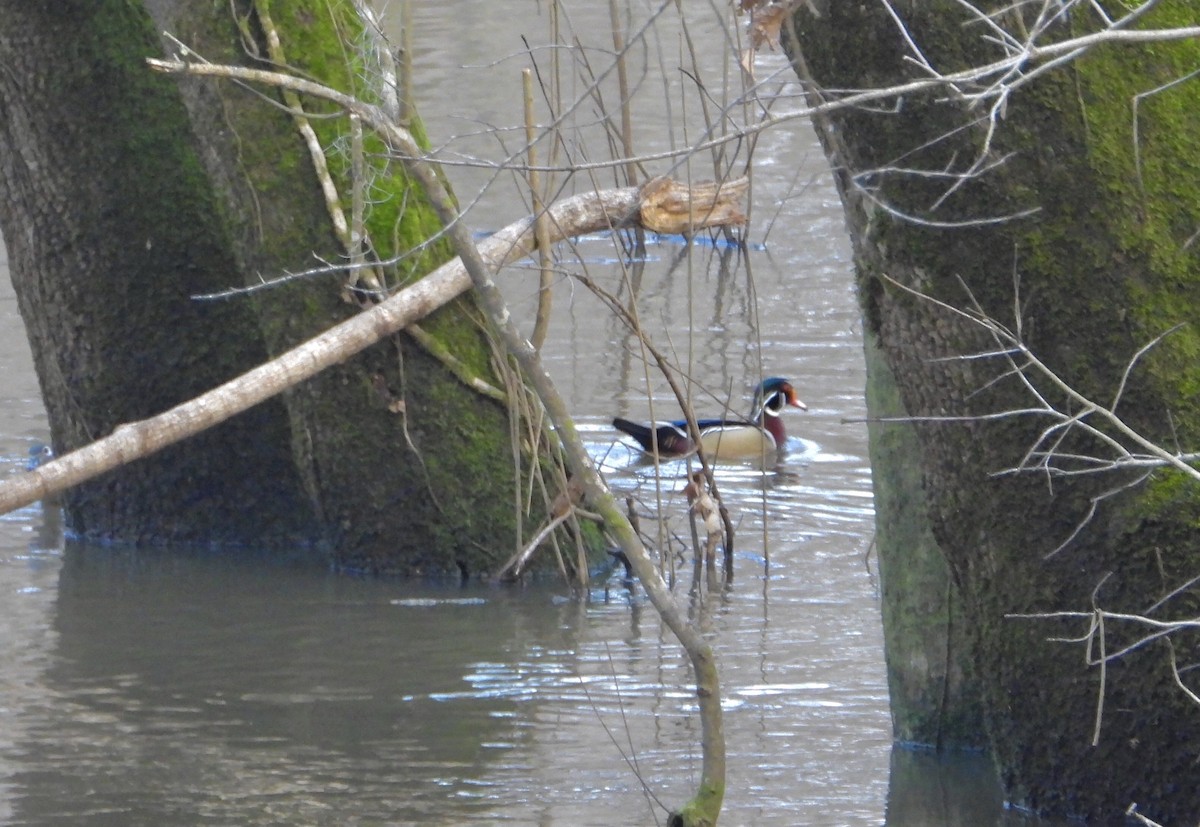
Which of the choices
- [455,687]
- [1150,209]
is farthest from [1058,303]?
[455,687]

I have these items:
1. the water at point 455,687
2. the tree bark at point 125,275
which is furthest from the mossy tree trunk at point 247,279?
the water at point 455,687

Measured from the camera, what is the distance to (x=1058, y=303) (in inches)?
169

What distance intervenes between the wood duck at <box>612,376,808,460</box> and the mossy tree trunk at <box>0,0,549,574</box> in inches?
65.1

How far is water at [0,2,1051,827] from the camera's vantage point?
513cm

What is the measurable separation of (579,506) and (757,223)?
7.80 meters

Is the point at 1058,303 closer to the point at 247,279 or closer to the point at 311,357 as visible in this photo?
the point at 311,357

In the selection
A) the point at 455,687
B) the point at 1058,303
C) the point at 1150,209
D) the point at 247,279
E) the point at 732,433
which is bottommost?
the point at 455,687

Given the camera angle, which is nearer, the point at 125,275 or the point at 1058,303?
the point at 1058,303

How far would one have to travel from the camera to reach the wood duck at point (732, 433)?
891cm

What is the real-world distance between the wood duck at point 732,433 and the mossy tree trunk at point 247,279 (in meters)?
1.65

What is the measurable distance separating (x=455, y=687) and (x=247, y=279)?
84.5 inches

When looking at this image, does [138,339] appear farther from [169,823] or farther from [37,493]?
[169,823]

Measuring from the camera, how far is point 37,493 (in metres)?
5.77

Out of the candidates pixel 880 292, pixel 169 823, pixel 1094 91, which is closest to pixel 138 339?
pixel 169 823
